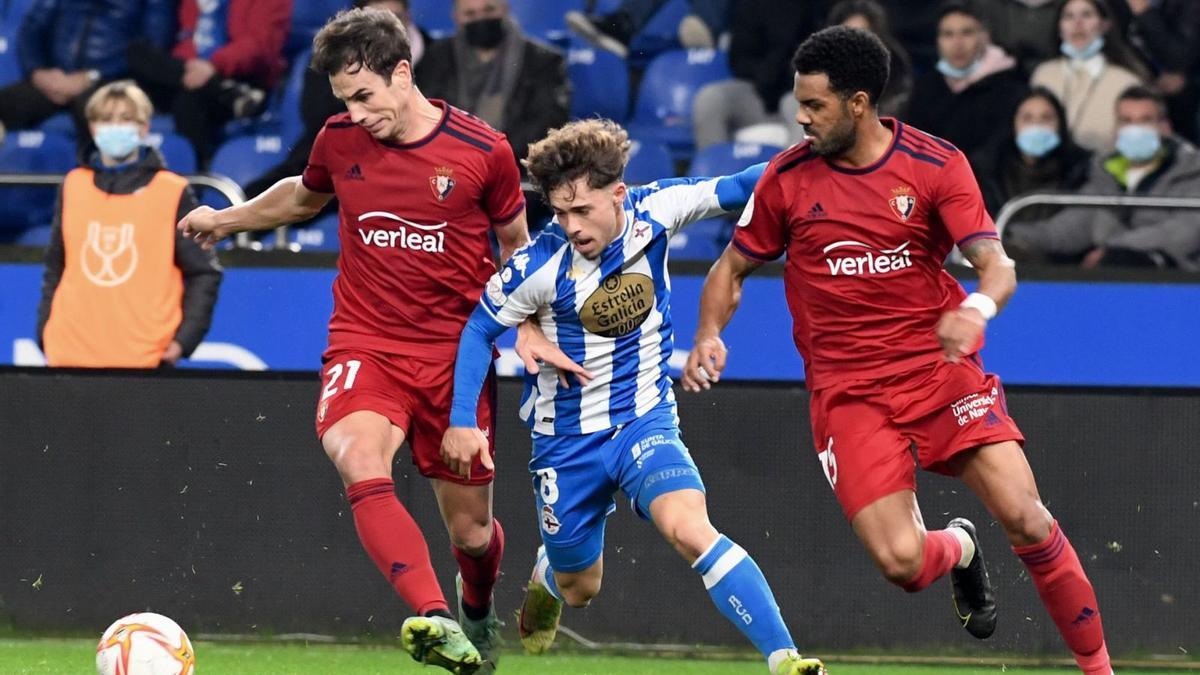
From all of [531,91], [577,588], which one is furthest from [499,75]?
[577,588]

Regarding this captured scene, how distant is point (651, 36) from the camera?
9797 millimetres

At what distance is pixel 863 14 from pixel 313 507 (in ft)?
12.1

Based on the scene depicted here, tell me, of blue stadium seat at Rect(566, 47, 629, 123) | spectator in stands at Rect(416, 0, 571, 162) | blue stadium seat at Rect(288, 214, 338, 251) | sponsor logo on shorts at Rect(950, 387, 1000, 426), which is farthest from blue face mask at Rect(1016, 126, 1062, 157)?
sponsor logo on shorts at Rect(950, 387, 1000, 426)

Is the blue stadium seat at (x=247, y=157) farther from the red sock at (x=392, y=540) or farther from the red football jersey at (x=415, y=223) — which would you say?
the red sock at (x=392, y=540)

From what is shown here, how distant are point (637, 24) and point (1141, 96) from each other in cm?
260

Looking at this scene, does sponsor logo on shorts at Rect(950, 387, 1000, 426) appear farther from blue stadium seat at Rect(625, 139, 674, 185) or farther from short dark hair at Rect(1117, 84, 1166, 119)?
short dark hair at Rect(1117, 84, 1166, 119)

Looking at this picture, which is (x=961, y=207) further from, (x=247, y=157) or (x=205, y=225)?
(x=247, y=157)

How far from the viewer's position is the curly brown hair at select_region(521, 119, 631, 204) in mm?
5195

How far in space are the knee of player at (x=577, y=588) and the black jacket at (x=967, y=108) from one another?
395cm

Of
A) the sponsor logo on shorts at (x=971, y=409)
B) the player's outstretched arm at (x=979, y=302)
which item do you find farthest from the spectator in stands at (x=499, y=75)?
the player's outstretched arm at (x=979, y=302)

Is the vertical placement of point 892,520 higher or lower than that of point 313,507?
higher

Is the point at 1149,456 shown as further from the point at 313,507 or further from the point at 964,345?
the point at 313,507

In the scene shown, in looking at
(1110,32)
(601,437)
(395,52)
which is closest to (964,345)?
(601,437)

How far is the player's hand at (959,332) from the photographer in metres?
4.68
